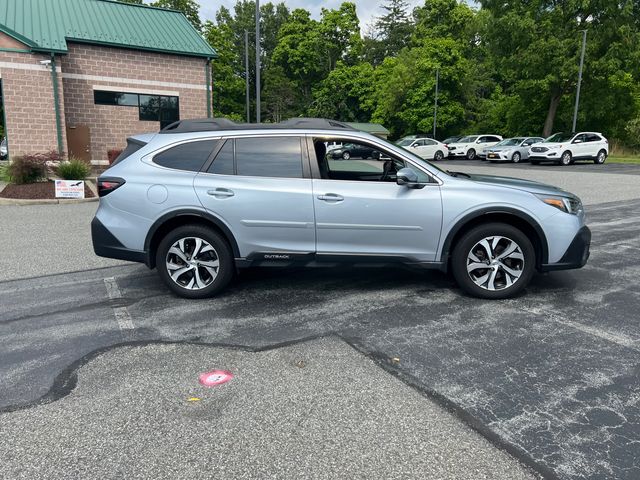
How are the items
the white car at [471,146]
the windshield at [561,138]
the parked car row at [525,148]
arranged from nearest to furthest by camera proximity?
1. the parked car row at [525,148]
2. the windshield at [561,138]
3. the white car at [471,146]

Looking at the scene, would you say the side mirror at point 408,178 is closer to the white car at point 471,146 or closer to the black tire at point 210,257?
the black tire at point 210,257

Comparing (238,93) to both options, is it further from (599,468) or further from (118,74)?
(599,468)

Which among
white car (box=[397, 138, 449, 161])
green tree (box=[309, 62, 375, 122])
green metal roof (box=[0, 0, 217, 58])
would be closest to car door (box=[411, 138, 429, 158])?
white car (box=[397, 138, 449, 161])

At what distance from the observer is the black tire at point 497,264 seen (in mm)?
4973

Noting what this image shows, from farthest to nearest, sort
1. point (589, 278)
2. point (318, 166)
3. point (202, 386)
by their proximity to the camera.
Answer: point (589, 278) < point (318, 166) < point (202, 386)

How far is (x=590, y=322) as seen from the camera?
451 centimetres

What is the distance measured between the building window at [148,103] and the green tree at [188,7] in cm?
3788

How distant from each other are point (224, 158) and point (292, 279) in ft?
5.42

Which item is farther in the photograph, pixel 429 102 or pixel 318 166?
pixel 429 102

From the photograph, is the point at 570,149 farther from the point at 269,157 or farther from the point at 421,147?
the point at 269,157

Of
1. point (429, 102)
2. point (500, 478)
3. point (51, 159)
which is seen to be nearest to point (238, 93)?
point (429, 102)

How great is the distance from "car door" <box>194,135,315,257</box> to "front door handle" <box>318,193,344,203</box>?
12 cm

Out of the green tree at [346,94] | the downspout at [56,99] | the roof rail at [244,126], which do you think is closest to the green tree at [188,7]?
the green tree at [346,94]

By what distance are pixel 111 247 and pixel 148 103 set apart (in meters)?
17.6
